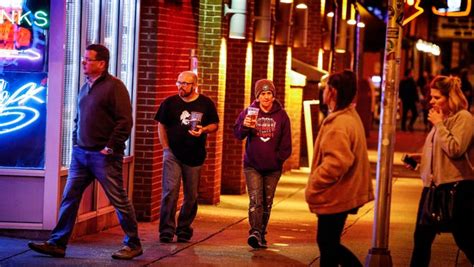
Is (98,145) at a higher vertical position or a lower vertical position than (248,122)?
lower

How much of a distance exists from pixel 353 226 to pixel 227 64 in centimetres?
410

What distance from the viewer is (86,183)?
1060 centimetres

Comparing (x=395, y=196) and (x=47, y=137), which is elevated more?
(x=47, y=137)

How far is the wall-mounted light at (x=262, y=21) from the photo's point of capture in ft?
57.1

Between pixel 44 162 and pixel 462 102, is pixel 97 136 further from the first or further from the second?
pixel 462 102

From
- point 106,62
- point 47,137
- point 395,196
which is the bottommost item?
point 395,196

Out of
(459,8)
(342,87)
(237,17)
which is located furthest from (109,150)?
(237,17)

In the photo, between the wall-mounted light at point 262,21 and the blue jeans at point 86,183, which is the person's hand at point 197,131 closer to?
the blue jeans at point 86,183

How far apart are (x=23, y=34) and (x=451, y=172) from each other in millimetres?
4563

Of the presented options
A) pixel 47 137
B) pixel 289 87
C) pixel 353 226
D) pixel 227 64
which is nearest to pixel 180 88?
pixel 47 137

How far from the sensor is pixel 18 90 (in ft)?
37.2

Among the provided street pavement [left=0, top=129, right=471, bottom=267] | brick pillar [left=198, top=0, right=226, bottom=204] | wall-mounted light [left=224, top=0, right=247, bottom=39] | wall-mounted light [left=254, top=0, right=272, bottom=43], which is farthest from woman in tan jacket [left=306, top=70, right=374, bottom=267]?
wall-mounted light [left=254, top=0, right=272, bottom=43]

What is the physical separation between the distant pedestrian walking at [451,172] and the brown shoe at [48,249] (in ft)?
10.8

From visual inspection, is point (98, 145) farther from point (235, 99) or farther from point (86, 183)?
point (235, 99)
